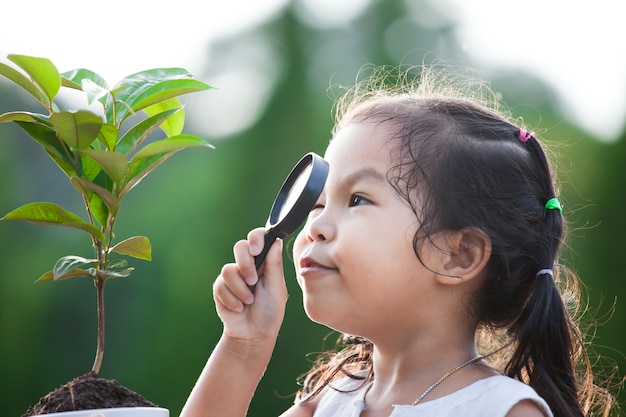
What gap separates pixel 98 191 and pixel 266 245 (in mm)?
295

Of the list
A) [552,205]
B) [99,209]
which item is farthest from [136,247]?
[552,205]

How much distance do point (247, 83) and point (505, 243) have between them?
3.46 m

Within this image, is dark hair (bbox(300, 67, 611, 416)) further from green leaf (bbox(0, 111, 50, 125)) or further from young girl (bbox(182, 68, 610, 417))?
green leaf (bbox(0, 111, 50, 125))

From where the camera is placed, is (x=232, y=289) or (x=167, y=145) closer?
(x=167, y=145)

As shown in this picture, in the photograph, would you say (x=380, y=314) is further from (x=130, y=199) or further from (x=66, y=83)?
(x=130, y=199)

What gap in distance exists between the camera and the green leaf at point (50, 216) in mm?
950

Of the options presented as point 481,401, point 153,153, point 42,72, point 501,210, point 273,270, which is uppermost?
point 42,72

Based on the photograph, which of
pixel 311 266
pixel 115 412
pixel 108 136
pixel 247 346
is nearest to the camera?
pixel 115 412

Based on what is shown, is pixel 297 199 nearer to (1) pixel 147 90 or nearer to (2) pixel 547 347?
(1) pixel 147 90

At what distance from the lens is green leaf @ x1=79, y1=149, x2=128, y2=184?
3.00ft

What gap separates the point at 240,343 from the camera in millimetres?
1217

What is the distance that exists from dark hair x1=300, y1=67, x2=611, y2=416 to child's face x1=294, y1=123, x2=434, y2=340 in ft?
0.08

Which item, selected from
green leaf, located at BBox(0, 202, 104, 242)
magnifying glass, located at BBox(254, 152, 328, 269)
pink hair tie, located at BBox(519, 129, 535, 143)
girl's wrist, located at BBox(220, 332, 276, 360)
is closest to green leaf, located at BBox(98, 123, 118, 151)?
green leaf, located at BBox(0, 202, 104, 242)

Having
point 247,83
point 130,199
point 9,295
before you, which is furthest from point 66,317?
point 247,83
